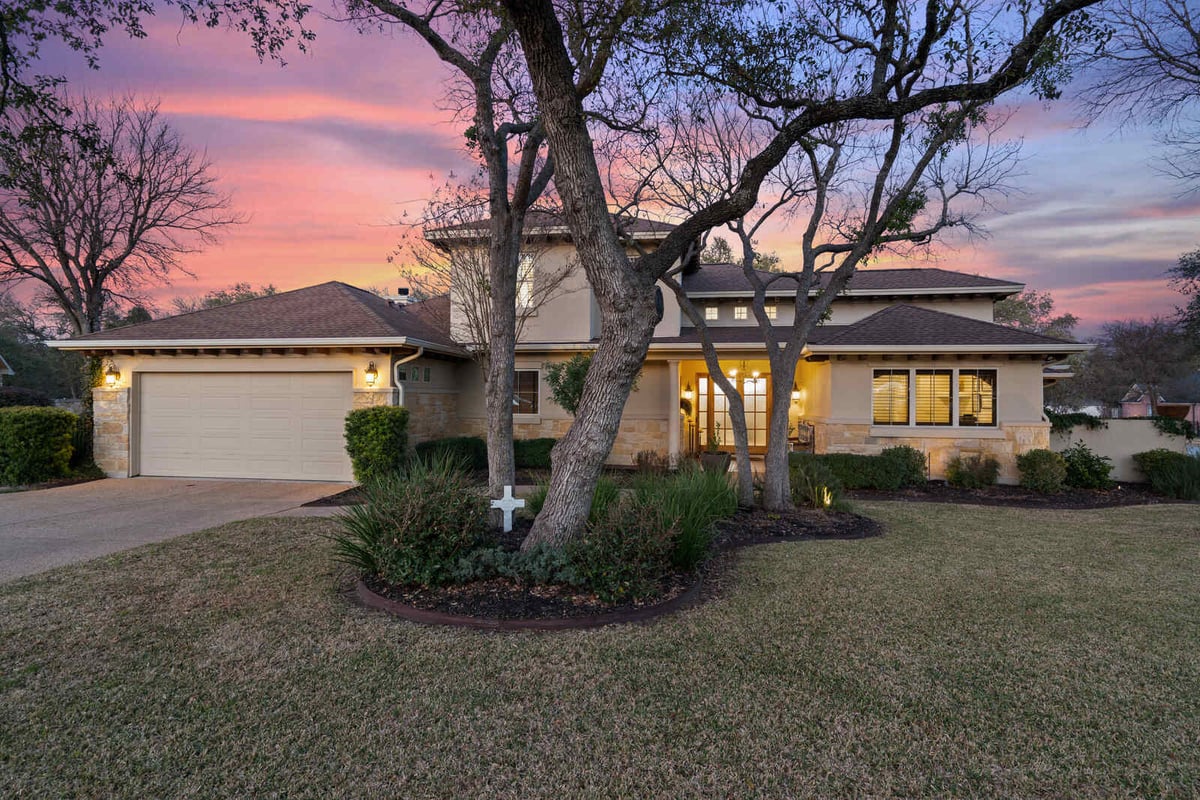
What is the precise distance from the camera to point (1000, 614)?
180 inches

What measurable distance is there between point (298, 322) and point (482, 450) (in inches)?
181

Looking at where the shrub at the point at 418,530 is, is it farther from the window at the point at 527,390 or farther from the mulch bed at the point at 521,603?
the window at the point at 527,390

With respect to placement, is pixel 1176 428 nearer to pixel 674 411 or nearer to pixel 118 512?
pixel 674 411

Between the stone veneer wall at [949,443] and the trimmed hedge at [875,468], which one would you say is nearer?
the trimmed hedge at [875,468]

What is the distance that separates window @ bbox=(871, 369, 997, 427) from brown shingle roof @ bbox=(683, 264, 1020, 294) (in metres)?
3.36

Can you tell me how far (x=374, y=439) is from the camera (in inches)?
415

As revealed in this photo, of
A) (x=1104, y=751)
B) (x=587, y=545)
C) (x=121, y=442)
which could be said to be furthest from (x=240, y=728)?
(x=121, y=442)

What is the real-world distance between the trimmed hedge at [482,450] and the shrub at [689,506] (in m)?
5.02

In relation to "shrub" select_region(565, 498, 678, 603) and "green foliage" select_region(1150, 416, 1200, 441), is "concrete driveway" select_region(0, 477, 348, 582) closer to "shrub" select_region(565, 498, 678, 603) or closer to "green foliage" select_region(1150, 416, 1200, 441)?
"shrub" select_region(565, 498, 678, 603)

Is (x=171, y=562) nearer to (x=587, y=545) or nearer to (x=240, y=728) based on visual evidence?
(x=240, y=728)

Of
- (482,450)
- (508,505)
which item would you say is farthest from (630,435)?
(508,505)

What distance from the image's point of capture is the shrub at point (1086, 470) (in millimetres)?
11172

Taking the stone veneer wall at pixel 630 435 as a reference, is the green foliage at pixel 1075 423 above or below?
above

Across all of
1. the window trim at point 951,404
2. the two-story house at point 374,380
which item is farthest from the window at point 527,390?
the window trim at point 951,404
